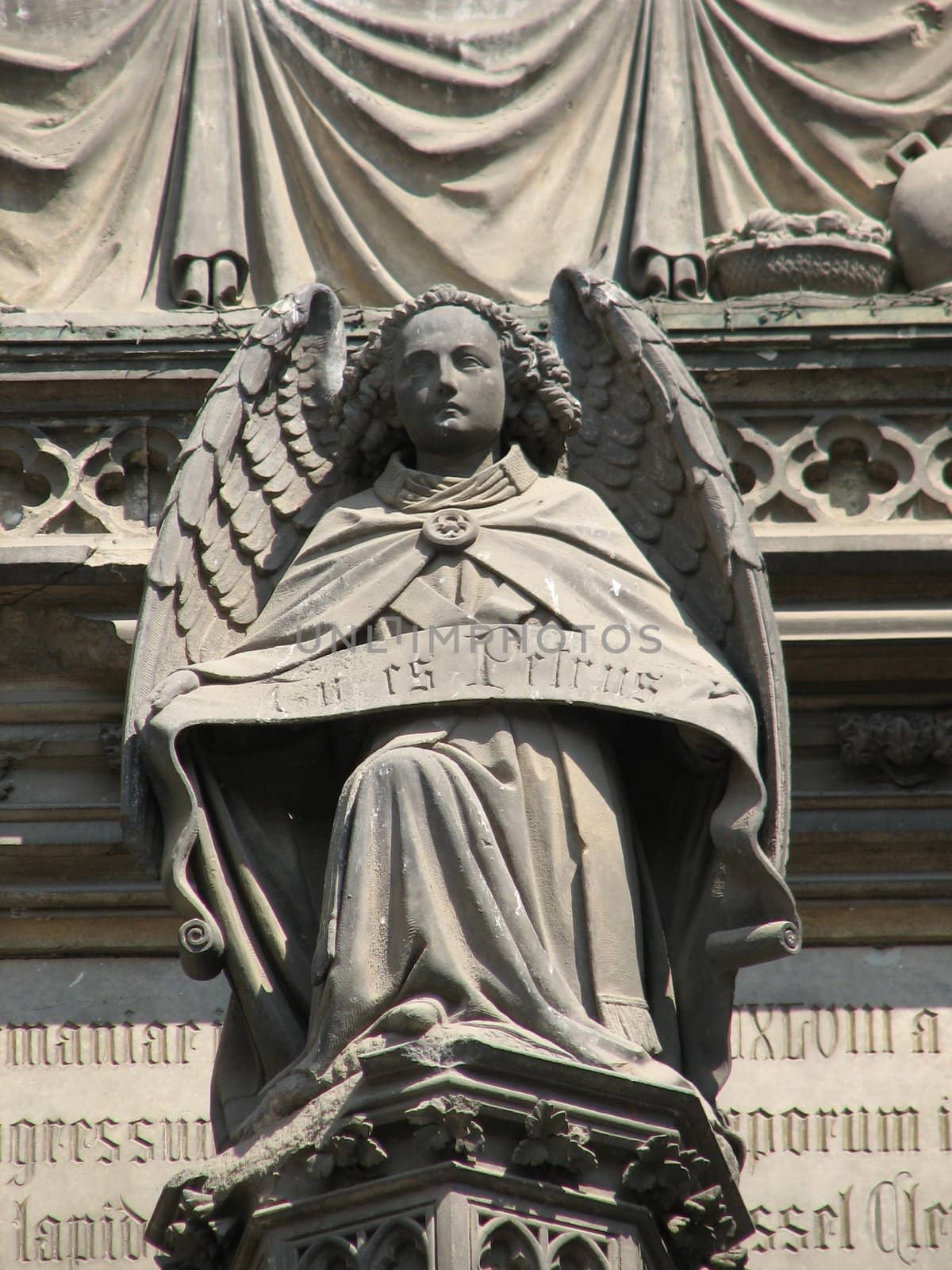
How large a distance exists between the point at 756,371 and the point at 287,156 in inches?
66.6

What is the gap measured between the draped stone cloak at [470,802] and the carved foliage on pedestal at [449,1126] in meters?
0.21

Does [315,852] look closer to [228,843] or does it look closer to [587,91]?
[228,843]

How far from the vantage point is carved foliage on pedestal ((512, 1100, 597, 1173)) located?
7270mm

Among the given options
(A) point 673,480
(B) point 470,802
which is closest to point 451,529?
(A) point 673,480

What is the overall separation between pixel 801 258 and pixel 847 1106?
101 inches

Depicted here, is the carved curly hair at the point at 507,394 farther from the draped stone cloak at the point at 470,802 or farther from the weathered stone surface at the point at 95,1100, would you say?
the weathered stone surface at the point at 95,1100

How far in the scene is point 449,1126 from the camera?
7.20 metres

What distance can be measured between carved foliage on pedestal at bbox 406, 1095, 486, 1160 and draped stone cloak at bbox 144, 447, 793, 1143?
0.21 meters

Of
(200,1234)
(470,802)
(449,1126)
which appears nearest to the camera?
(449,1126)

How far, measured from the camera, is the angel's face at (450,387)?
8.38 meters

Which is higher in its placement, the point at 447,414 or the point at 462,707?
the point at 447,414

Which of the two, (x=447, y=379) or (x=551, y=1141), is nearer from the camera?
(x=551, y=1141)

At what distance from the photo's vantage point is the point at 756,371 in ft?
32.7

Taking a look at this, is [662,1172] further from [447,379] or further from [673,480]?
[447,379]
